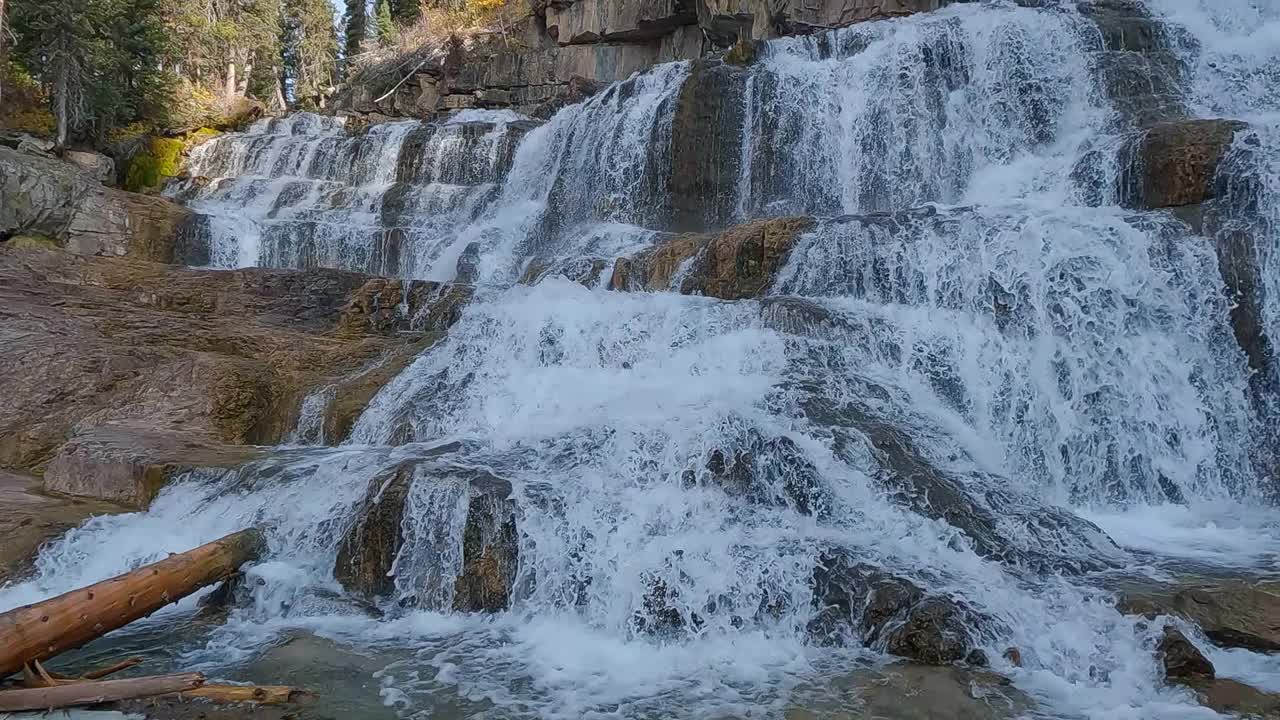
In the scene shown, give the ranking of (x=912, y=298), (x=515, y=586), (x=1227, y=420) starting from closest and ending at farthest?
(x=515, y=586)
(x=1227, y=420)
(x=912, y=298)

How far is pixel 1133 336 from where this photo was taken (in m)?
9.18

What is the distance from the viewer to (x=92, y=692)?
175 inches

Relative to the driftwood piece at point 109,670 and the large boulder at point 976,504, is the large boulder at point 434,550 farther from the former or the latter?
the large boulder at point 976,504

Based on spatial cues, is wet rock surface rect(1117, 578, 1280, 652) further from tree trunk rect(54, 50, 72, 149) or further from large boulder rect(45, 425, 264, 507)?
tree trunk rect(54, 50, 72, 149)

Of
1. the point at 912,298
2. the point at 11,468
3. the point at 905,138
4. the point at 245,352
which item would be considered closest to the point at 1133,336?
the point at 912,298

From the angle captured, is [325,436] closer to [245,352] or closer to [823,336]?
[245,352]

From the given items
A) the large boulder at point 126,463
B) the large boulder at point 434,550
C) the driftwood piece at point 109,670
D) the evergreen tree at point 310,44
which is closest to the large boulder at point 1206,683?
the large boulder at point 434,550

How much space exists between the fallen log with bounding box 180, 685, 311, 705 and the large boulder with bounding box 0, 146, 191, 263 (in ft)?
46.0

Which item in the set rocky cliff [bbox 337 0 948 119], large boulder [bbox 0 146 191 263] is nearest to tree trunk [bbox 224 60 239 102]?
rocky cliff [bbox 337 0 948 119]

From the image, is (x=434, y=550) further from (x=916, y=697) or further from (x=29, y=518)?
(x=29, y=518)

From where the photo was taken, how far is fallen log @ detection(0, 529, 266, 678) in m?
4.55

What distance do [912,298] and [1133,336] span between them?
234 cm

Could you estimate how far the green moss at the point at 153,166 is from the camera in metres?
22.8

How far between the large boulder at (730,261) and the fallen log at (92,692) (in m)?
7.77
